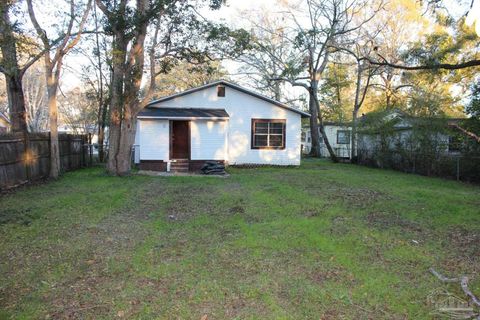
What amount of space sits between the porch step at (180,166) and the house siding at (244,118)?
2051 millimetres

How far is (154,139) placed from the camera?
1555 centimetres

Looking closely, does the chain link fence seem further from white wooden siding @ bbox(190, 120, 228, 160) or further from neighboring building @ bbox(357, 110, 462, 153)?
white wooden siding @ bbox(190, 120, 228, 160)

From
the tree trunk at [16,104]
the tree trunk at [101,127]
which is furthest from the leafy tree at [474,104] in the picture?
the tree trunk at [101,127]

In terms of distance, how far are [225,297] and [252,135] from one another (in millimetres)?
14327

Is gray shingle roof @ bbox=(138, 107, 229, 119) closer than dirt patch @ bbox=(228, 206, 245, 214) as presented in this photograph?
No

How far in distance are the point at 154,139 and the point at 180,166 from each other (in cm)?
164

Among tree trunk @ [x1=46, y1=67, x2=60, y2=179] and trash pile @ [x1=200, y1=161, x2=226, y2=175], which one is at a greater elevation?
tree trunk @ [x1=46, y1=67, x2=60, y2=179]

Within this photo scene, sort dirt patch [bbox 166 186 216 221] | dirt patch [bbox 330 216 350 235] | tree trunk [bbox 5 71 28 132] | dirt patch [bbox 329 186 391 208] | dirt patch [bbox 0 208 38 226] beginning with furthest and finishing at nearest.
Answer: tree trunk [bbox 5 71 28 132]
dirt patch [bbox 329 186 391 208]
dirt patch [bbox 166 186 216 221]
dirt patch [bbox 0 208 38 226]
dirt patch [bbox 330 216 350 235]

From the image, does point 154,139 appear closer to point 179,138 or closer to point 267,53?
point 179,138

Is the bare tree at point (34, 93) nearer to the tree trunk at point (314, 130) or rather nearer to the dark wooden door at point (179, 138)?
the dark wooden door at point (179, 138)

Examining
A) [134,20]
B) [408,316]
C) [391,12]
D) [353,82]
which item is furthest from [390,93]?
[408,316]

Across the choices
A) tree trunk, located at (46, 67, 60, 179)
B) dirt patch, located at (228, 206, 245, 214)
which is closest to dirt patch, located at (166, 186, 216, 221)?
dirt patch, located at (228, 206, 245, 214)

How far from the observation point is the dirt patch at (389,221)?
247 inches

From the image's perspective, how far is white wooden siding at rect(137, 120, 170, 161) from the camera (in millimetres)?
15477
